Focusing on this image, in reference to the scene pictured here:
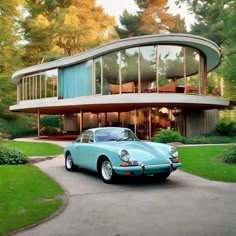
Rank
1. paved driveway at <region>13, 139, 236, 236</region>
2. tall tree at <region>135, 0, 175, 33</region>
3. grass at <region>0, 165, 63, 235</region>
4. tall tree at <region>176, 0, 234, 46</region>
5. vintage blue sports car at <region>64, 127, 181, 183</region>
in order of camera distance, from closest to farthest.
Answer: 1. paved driveway at <region>13, 139, 236, 236</region>
2. grass at <region>0, 165, 63, 235</region>
3. vintage blue sports car at <region>64, 127, 181, 183</region>
4. tall tree at <region>176, 0, 234, 46</region>
5. tall tree at <region>135, 0, 175, 33</region>

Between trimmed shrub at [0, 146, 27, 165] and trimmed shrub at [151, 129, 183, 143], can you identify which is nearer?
trimmed shrub at [0, 146, 27, 165]

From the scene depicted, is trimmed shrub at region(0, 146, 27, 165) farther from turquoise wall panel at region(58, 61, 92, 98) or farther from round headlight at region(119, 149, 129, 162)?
turquoise wall panel at region(58, 61, 92, 98)

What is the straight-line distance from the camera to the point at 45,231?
4699 millimetres

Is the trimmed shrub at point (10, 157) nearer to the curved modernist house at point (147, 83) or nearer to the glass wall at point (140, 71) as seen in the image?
the curved modernist house at point (147, 83)

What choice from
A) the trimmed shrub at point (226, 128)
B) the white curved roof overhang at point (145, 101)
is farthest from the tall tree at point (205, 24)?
the white curved roof overhang at point (145, 101)

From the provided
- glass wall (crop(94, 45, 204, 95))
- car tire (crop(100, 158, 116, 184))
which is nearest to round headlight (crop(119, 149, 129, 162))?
car tire (crop(100, 158, 116, 184))

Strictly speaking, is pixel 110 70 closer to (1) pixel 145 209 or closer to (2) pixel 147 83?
(2) pixel 147 83

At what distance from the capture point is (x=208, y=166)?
10.7 m

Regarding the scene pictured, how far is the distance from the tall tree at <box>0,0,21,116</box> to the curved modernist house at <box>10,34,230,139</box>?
11531 mm

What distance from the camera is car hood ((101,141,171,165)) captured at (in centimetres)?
787

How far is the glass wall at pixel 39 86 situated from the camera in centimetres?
2541

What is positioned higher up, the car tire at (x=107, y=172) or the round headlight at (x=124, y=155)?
the round headlight at (x=124, y=155)

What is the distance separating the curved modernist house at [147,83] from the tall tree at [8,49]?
11.5 m

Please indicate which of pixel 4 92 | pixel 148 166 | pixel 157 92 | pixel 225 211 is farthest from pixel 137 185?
pixel 4 92
